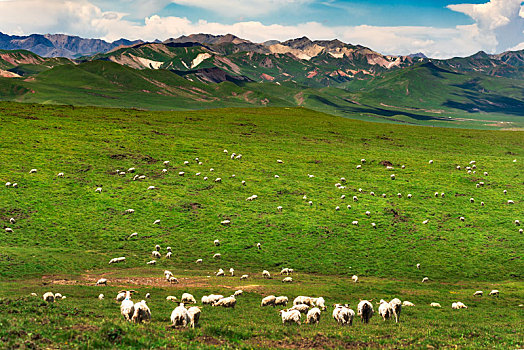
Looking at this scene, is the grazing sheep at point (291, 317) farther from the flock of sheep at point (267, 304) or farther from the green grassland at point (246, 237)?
the green grassland at point (246, 237)

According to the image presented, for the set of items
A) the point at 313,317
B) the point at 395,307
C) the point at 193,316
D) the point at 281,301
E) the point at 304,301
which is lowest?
the point at 281,301

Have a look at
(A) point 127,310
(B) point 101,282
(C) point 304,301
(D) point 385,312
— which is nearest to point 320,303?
(C) point 304,301

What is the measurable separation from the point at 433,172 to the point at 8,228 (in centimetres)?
7491

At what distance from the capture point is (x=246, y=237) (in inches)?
1935

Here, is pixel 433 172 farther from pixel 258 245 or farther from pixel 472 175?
pixel 258 245

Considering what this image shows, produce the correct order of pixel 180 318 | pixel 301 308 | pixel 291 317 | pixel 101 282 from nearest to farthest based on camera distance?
pixel 180 318
pixel 291 317
pixel 301 308
pixel 101 282

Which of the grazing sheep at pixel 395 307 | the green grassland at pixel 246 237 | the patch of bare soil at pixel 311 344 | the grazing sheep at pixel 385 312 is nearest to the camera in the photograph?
the patch of bare soil at pixel 311 344

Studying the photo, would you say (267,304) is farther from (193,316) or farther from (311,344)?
(311,344)

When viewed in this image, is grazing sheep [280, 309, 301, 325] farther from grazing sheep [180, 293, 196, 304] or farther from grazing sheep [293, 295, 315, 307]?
grazing sheep [180, 293, 196, 304]

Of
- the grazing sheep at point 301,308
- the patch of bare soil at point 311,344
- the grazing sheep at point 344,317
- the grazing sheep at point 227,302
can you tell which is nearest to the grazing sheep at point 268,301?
the grazing sheep at point 227,302

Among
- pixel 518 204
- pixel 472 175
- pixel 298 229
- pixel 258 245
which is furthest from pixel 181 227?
pixel 472 175

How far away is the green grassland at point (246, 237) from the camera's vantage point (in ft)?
69.9

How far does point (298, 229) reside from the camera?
51.5 m

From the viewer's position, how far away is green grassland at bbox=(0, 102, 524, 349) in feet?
69.9
